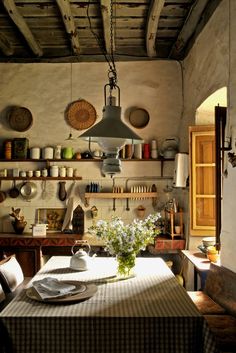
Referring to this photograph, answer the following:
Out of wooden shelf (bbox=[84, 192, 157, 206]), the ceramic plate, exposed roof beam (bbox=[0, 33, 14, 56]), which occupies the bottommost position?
the ceramic plate

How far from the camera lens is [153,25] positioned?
13.8 feet

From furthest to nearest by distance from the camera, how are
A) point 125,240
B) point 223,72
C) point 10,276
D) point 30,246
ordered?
1. point 30,246
2. point 223,72
3. point 10,276
4. point 125,240

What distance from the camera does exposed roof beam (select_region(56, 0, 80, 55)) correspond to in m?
3.76

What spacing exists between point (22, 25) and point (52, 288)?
3.13 m

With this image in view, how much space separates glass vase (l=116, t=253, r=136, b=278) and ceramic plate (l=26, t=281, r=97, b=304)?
0.28 meters

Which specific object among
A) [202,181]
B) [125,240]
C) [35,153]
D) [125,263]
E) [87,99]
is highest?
[87,99]

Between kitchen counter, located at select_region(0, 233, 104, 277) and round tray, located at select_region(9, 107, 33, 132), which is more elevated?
round tray, located at select_region(9, 107, 33, 132)

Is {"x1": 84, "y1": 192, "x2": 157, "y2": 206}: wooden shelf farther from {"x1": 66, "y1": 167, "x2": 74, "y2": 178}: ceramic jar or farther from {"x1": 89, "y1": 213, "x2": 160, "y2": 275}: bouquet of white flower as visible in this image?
{"x1": 89, "y1": 213, "x2": 160, "y2": 275}: bouquet of white flower

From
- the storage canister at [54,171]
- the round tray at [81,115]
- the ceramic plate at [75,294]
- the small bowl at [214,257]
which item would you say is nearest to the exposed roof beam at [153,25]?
the round tray at [81,115]

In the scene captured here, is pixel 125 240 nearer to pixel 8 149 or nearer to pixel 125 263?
pixel 125 263

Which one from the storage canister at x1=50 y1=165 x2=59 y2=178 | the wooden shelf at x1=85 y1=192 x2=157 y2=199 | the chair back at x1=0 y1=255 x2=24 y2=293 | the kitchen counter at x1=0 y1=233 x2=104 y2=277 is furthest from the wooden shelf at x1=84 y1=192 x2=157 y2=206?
the chair back at x1=0 y1=255 x2=24 y2=293

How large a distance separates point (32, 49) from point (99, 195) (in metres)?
2.11

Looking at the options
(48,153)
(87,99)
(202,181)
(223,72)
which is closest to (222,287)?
(202,181)

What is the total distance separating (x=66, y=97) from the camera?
531cm
